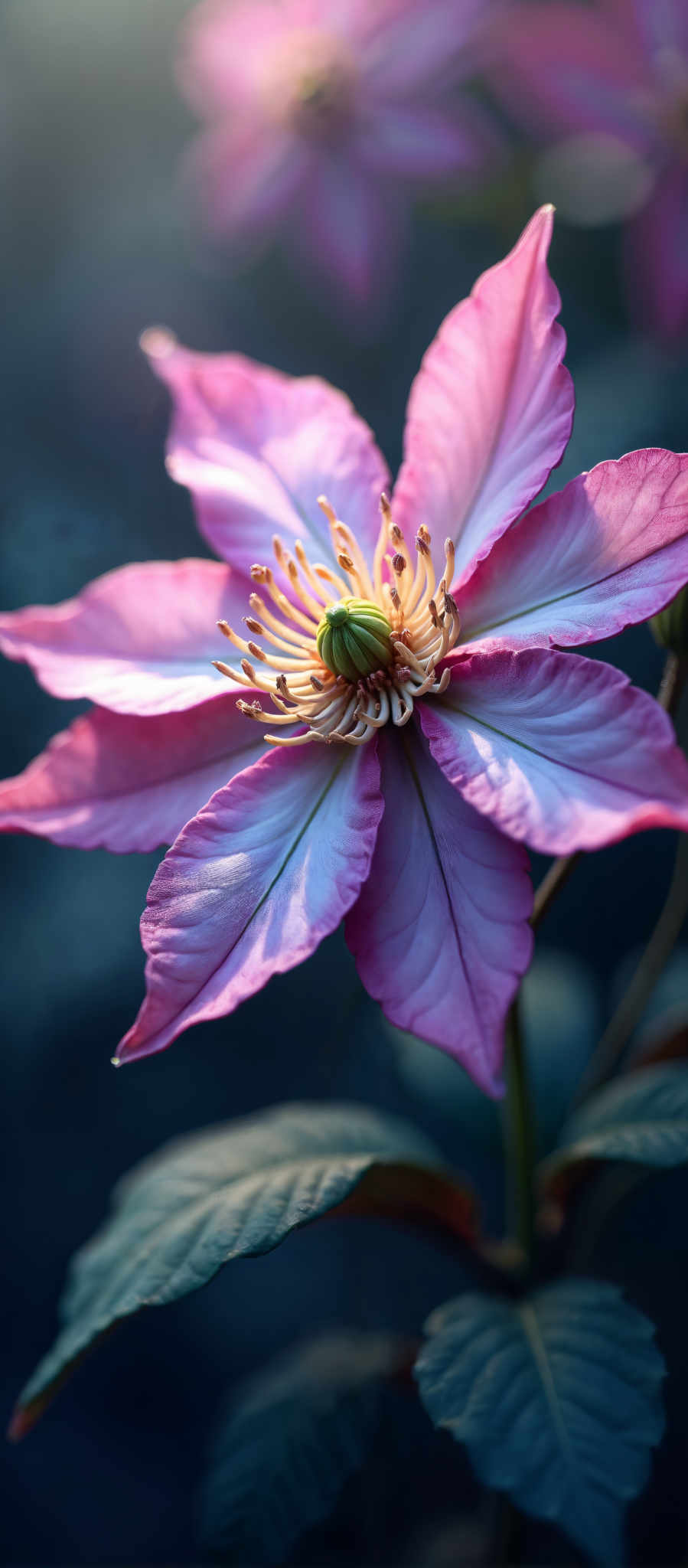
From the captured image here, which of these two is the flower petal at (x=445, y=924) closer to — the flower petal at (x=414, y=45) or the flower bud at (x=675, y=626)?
the flower bud at (x=675, y=626)

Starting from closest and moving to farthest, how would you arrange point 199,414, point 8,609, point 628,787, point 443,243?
point 628,787 → point 199,414 → point 8,609 → point 443,243

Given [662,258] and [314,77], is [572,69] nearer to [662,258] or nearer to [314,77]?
[662,258]

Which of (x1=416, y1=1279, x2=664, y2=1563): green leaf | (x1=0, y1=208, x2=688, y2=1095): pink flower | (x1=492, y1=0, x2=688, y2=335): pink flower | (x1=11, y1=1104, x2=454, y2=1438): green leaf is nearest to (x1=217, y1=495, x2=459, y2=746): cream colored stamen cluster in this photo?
(x1=0, y1=208, x2=688, y2=1095): pink flower

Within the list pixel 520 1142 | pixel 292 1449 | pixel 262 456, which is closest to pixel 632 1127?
pixel 520 1142

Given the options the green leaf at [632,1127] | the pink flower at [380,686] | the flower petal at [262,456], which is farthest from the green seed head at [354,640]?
the green leaf at [632,1127]

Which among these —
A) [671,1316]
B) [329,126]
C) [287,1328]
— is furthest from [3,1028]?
[329,126]

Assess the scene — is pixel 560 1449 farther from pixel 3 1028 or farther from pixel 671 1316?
pixel 3 1028
